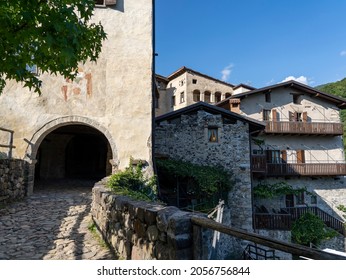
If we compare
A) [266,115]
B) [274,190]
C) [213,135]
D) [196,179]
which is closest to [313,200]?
[274,190]

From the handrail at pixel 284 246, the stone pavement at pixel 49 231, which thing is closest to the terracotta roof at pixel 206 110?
the stone pavement at pixel 49 231

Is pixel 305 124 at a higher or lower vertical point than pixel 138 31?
lower

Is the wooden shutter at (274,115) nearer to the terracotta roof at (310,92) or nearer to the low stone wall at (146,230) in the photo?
the terracotta roof at (310,92)

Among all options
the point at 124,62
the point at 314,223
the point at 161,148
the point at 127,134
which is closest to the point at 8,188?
the point at 127,134

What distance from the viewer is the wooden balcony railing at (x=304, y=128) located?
1722 centimetres

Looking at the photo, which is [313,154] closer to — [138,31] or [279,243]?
[138,31]

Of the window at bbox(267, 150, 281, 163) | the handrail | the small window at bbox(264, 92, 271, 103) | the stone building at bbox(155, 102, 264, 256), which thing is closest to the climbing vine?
the window at bbox(267, 150, 281, 163)

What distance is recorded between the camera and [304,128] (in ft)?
57.9

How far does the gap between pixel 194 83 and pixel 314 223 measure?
57.1 ft

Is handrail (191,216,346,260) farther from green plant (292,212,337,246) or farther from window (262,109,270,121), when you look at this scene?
window (262,109,270,121)

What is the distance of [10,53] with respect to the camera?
3.07 metres

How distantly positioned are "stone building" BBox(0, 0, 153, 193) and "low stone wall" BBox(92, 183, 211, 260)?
14.2 ft

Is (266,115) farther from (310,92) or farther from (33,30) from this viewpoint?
(33,30)

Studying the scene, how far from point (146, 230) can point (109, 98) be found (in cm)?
674
